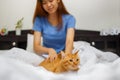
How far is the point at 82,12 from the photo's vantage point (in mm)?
3135

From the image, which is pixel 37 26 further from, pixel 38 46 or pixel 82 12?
pixel 82 12

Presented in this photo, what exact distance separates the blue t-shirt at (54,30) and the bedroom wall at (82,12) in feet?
5.14

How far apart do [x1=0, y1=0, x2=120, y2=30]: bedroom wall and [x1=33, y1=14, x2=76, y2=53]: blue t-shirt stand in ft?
5.14

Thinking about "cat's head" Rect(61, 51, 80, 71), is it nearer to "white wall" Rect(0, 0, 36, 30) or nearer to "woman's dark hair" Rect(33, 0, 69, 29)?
"woman's dark hair" Rect(33, 0, 69, 29)

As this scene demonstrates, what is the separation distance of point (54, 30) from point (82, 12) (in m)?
1.67

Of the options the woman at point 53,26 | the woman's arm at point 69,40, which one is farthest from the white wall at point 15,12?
the woman's arm at point 69,40

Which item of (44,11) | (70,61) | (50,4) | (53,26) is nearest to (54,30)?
(53,26)

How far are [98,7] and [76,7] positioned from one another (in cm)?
29

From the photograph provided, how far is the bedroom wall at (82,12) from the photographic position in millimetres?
3094

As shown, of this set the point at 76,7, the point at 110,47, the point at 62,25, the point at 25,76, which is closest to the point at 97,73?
the point at 25,76

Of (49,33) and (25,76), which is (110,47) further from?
(25,76)

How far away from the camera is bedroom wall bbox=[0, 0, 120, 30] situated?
309cm

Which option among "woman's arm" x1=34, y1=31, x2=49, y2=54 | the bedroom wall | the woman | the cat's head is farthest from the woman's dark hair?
the bedroom wall

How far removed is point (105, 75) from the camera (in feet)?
1.39
